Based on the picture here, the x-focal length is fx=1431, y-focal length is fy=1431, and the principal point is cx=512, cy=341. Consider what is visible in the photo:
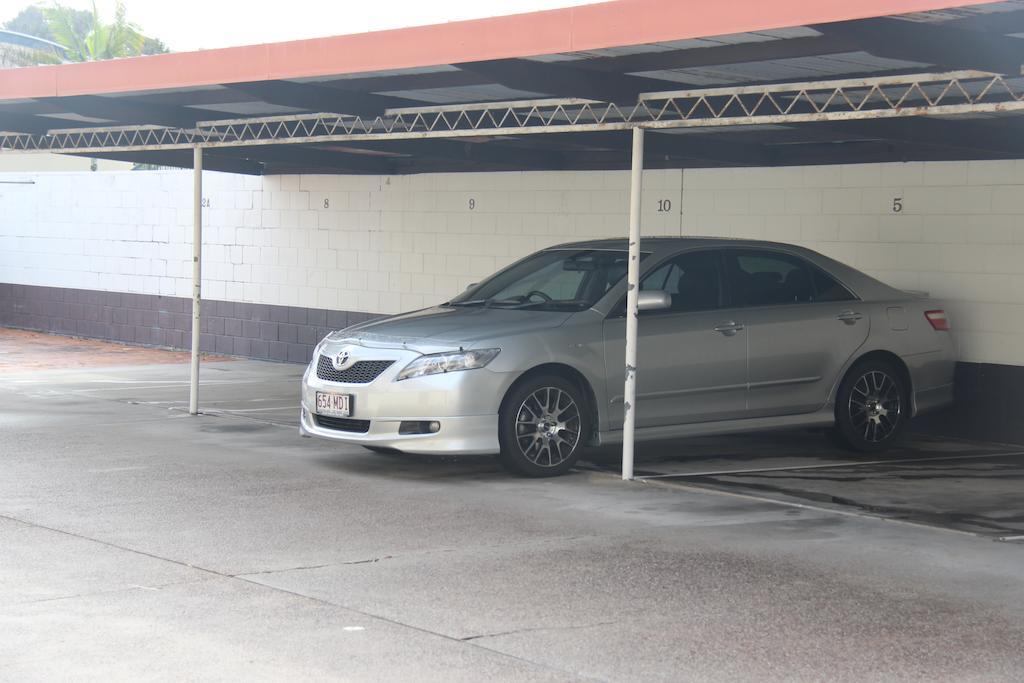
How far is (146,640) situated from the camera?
5.37 metres

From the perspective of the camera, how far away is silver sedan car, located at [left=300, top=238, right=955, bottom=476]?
898 centimetres

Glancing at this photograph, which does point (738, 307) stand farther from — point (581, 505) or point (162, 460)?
point (162, 460)

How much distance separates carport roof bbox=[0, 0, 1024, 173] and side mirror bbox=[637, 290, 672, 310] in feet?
4.20

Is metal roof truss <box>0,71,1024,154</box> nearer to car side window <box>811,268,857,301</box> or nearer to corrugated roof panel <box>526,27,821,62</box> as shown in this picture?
corrugated roof panel <box>526,27,821,62</box>

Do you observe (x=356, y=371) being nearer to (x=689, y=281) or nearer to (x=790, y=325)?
(x=689, y=281)

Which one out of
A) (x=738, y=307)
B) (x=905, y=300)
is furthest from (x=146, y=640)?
(x=905, y=300)

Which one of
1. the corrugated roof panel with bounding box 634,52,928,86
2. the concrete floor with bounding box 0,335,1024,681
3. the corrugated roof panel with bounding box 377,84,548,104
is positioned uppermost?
the corrugated roof panel with bounding box 377,84,548,104

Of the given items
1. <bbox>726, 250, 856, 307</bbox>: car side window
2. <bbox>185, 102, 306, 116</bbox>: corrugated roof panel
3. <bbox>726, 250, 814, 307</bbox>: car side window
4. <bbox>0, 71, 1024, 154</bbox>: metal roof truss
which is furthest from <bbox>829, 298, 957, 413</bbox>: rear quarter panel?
<bbox>185, 102, 306, 116</bbox>: corrugated roof panel

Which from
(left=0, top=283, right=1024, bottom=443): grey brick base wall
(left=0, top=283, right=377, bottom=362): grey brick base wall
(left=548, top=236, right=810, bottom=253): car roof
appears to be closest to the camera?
(left=548, top=236, right=810, bottom=253): car roof

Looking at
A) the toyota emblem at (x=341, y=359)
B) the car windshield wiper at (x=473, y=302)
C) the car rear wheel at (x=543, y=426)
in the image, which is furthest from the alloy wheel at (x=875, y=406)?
the toyota emblem at (x=341, y=359)

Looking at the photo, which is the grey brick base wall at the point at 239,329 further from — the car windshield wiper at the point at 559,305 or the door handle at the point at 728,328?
the car windshield wiper at the point at 559,305

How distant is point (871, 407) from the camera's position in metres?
10.5

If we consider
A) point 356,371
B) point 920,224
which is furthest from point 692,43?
point 920,224

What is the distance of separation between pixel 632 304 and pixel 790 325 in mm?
1560
